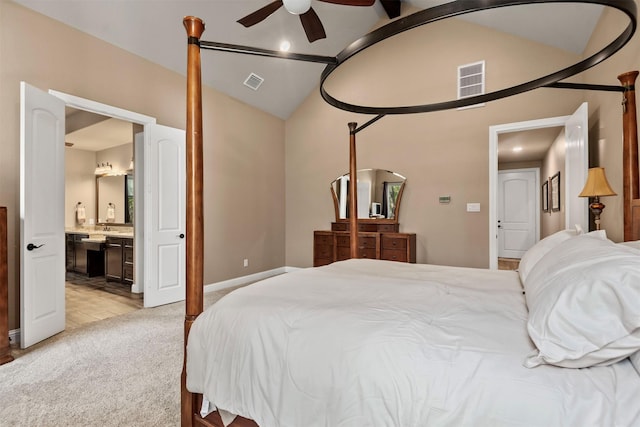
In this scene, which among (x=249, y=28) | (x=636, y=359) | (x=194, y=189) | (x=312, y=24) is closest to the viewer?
(x=636, y=359)

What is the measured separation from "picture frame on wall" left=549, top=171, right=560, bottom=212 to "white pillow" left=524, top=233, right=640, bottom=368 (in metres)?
5.73

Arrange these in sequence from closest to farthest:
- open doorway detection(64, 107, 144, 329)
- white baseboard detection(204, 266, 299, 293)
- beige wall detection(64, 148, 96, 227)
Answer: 1. open doorway detection(64, 107, 144, 329)
2. white baseboard detection(204, 266, 299, 293)
3. beige wall detection(64, 148, 96, 227)

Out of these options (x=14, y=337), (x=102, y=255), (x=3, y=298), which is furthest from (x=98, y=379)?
(x=102, y=255)

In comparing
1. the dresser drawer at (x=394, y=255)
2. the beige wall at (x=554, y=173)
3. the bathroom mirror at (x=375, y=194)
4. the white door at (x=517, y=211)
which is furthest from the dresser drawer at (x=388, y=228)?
the white door at (x=517, y=211)

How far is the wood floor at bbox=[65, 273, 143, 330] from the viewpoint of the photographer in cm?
376

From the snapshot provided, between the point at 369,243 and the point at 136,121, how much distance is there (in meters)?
3.46

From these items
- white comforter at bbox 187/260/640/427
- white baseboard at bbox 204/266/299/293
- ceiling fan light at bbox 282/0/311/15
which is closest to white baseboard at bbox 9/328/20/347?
white baseboard at bbox 204/266/299/293

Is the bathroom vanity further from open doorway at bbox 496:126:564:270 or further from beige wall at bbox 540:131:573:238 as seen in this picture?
open doorway at bbox 496:126:564:270

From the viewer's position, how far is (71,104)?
3369mm

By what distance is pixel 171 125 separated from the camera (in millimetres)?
4426

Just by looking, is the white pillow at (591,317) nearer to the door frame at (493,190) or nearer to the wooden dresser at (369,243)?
the door frame at (493,190)

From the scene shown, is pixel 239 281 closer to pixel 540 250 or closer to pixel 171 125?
pixel 171 125

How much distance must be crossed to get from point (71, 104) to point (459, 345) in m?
4.05

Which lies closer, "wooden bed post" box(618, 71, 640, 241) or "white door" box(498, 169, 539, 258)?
"wooden bed post" box(618, 71, 640, 241)
